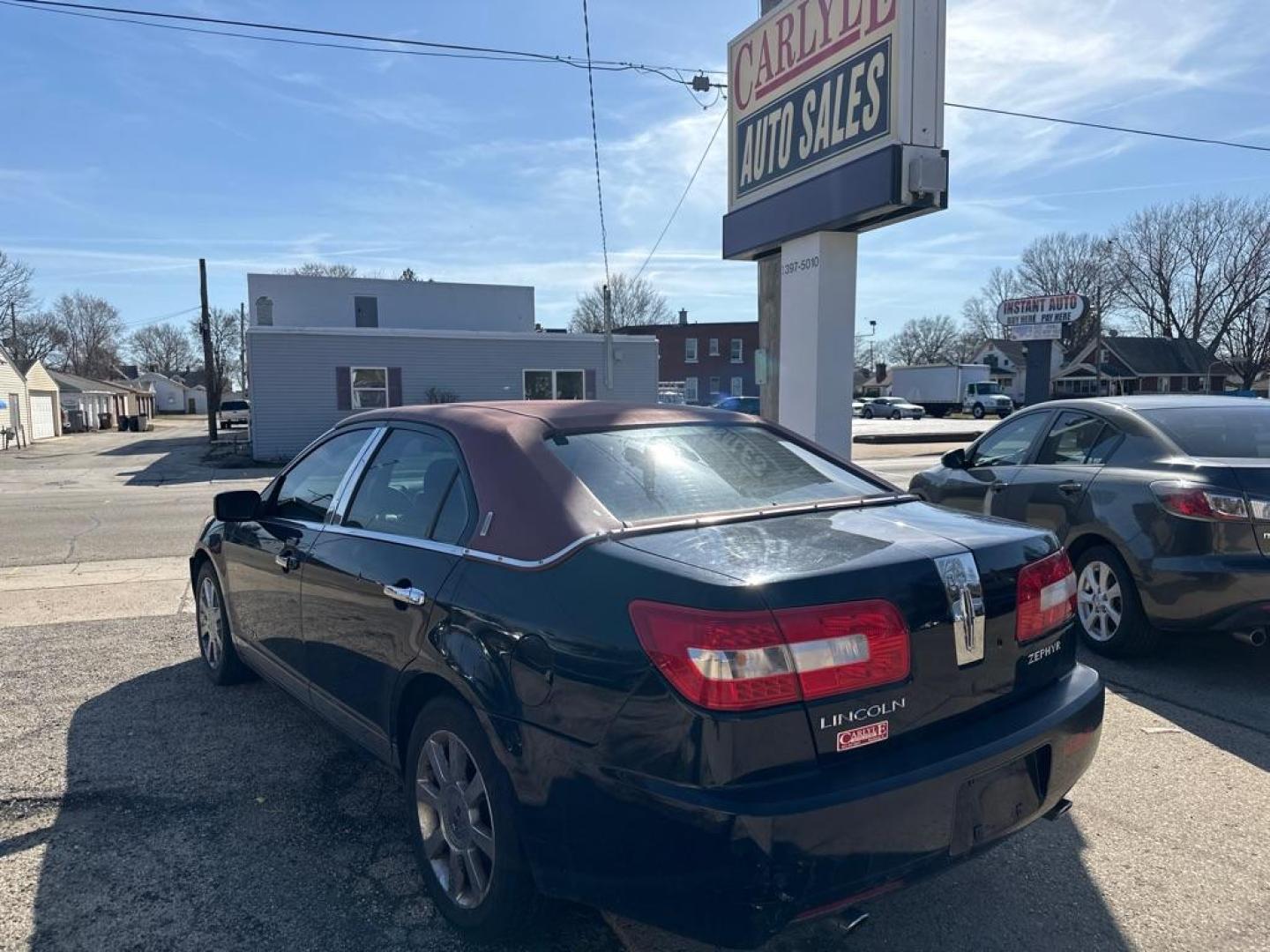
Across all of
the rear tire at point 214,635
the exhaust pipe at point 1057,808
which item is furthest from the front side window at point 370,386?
the exhaust pipe at point 1057,808

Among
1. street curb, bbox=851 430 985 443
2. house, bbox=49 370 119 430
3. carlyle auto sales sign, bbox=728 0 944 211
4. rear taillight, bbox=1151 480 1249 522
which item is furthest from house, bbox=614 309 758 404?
rear taillight, bbox=1151 480 1249 522

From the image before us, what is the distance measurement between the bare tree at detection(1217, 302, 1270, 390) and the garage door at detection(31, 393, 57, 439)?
6724 cm

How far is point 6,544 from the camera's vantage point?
9.92 metres

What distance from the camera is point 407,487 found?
3199mm

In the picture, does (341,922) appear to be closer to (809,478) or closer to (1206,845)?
(809,478)

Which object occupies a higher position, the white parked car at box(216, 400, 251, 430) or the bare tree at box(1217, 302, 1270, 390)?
the bare tree at box(1217, 302, 1270, 390)

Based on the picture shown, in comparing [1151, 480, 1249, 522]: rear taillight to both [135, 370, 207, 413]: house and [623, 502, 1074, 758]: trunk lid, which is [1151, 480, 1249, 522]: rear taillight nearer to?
[623, 502, 1074, 758]: trunk lid

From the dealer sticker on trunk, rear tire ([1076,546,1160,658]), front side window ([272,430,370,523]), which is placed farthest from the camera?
rear tire ([1076,546,1160,658])

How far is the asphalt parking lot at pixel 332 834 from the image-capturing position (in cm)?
260

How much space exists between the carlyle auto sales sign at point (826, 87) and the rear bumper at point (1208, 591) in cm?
491

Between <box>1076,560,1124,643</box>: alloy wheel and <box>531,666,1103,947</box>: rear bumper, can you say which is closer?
<box>531,666,1103,947</box>: rear bumper

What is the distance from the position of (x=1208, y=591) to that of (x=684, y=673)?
373 centimetres

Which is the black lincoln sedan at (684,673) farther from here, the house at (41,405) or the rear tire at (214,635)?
the house at (41,405)

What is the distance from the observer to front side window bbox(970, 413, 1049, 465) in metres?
6.09
